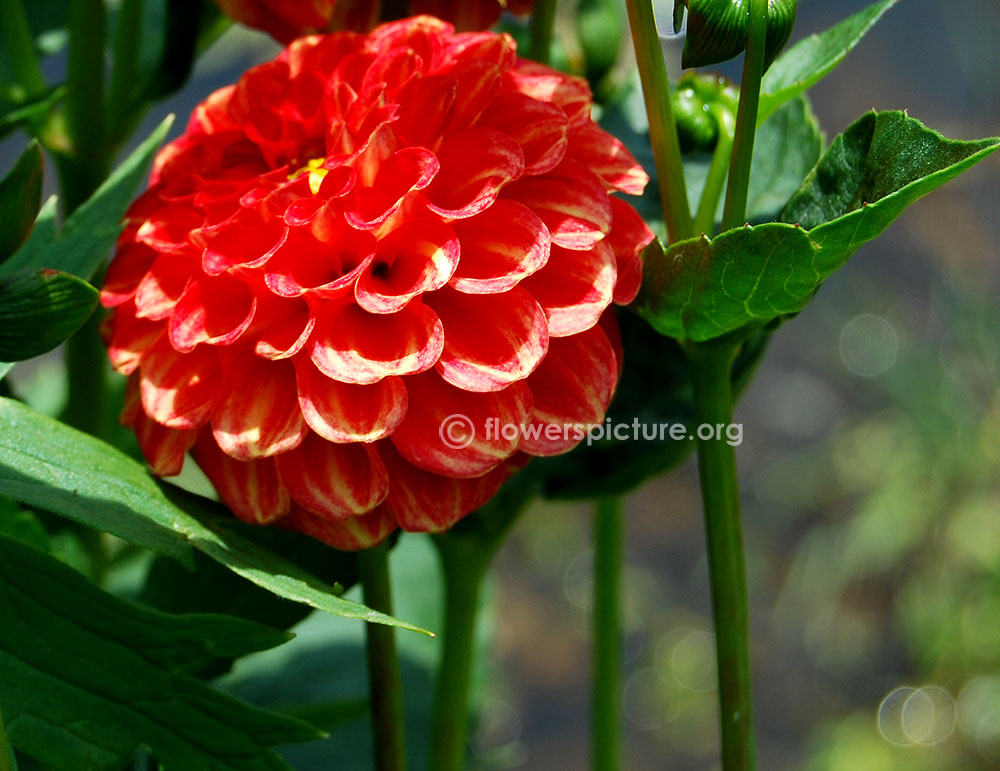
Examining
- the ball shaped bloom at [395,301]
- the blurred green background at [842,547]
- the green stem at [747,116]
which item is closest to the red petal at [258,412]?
the ball shaped bloom at [395,301]

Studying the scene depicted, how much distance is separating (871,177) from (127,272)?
18 cm

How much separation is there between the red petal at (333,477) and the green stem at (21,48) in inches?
7.6

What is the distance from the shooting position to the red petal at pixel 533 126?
0.27 metres

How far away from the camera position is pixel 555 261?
0.88 ft

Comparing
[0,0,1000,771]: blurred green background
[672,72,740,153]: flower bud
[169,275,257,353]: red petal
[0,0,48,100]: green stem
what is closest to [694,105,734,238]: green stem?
[672,72,740,153]: flower bud

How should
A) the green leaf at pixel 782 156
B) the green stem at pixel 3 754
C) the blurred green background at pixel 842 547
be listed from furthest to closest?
the blurred green background at pixel 842 547 → the green leaf at pixel 782 156 → the green stem at pixel 3 754

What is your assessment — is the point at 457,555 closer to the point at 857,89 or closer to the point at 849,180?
the point at 849,180

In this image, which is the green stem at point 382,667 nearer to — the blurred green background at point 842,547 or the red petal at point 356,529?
the red petal at point 356,529

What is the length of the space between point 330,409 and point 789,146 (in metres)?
0.16

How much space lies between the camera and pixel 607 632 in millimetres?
424

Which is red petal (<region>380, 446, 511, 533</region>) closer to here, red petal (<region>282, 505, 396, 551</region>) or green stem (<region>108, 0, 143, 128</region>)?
red petal (<region>282, 505, 396, 551</region>)

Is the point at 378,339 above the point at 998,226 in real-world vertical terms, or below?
above

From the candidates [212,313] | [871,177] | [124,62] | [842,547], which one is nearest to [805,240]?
[871,177]

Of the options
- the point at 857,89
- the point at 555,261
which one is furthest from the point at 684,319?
the point at 857,89
